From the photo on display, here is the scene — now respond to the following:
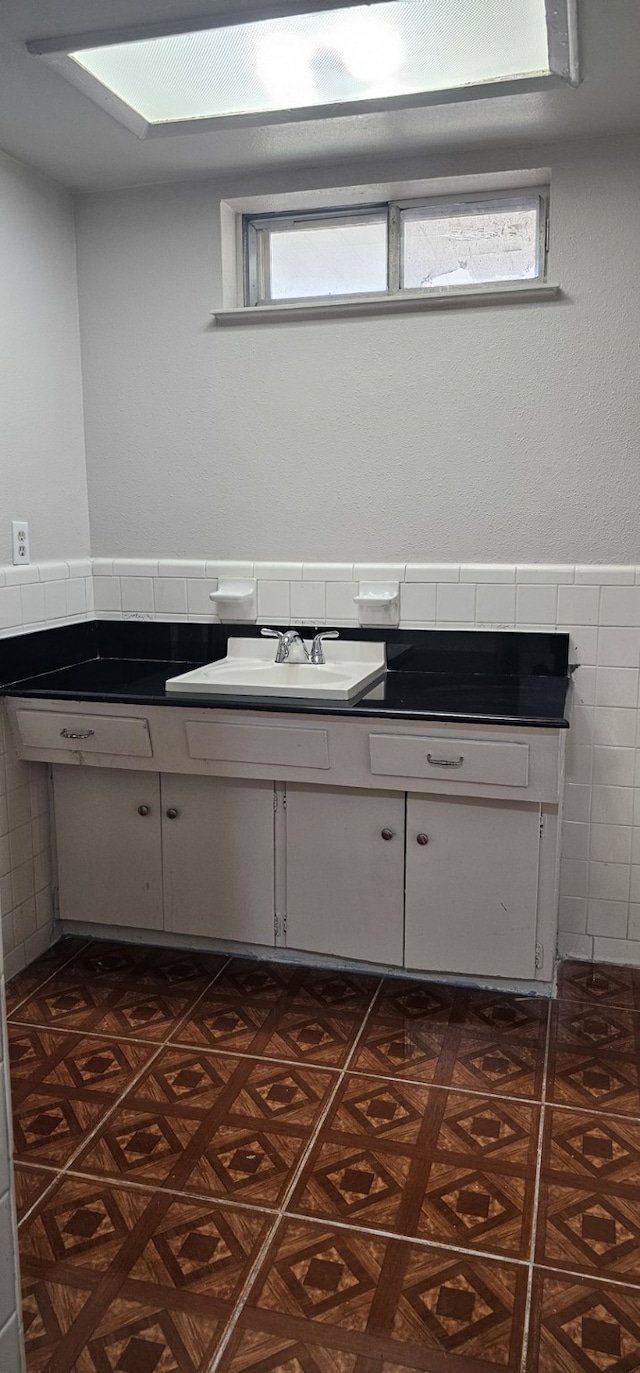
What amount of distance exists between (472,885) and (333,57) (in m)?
2.15

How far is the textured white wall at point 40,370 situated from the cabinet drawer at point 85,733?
1.66 ft

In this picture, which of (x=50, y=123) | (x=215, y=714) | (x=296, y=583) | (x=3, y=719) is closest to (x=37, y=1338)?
(x=215, y=714)

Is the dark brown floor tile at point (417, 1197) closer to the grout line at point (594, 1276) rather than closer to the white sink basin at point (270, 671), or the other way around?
the grout line at point (594, 1276)

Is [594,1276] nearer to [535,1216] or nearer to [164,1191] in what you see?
[535,1216]

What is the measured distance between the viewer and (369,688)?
3.00m

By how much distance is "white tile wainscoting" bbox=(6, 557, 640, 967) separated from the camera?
10.00 feet

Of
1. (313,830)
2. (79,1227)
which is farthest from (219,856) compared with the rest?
(79,1227)

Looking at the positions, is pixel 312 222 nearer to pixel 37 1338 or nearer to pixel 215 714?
pixel 215 714

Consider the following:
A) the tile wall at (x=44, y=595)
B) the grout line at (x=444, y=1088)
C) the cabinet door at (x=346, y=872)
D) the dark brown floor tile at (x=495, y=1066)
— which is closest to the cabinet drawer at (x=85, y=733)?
the tile wall at (x=44, y=595)

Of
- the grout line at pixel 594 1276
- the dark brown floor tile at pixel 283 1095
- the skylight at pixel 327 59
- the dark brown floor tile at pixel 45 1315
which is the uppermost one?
the skylight at pixel 327 59

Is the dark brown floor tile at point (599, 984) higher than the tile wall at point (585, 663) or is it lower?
lower

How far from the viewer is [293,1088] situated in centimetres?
242

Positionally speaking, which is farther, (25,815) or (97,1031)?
(25,815)

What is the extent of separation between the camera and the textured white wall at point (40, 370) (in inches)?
119
